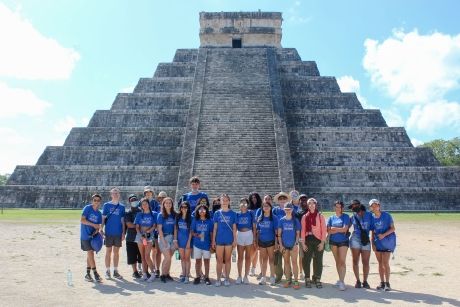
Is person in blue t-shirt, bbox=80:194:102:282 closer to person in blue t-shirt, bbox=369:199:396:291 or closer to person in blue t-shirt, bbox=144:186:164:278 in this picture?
person in blue t-shirt, bbox=144:186:164:278

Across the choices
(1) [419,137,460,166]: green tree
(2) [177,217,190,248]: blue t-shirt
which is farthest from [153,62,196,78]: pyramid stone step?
(1) [419,137,460,166]: green tree

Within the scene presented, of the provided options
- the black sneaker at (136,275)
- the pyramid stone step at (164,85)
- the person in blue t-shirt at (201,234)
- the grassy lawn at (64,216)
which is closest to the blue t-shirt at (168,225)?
the person in blue t-shirt at (201,234)

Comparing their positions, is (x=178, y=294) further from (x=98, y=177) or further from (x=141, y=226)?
(x=98, y=177)

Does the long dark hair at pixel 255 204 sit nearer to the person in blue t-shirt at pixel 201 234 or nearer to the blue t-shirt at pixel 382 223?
the person in blue t-shirt at pixel 201 234

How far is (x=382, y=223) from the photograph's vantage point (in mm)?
6699

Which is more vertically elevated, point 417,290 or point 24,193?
point 24,193

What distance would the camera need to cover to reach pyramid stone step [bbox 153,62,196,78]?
27734 millimetres

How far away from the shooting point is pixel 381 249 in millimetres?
6645

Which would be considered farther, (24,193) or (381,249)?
(24,193)

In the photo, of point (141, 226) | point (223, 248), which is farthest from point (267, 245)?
point (141, 226)

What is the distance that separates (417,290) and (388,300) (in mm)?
848

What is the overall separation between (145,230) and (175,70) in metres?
21.8

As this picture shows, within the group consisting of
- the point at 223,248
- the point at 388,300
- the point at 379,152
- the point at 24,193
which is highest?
the point at 379,152

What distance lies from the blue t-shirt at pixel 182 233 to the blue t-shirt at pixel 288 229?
4.78ft
